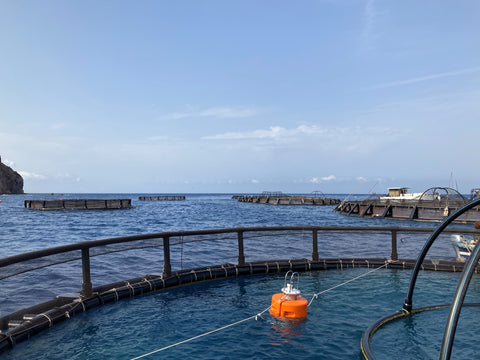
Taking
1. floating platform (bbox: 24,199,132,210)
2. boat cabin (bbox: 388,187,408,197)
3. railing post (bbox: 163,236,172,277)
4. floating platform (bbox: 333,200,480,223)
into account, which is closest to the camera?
railing post (bbox: 163,236,172,277)

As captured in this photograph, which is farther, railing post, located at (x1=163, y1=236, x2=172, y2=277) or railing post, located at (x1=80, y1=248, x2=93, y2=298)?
railing post, located at (x1=163, y1=236, x2=172, y2=277)

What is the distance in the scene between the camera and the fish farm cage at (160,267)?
20.4 ft

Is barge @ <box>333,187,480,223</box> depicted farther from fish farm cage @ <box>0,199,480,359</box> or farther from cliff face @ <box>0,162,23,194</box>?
cliff face @ <box>0,162,23,194</box>

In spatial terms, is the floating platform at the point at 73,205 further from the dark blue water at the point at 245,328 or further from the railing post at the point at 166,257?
the dark blue water at the point at 245,328

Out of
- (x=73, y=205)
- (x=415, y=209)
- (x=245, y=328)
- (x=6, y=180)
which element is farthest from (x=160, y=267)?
(x=6, y=180)

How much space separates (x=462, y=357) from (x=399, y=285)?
428 cm

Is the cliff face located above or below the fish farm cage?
above

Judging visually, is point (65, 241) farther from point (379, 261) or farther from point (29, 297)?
point (379, 261)

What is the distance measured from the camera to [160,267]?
53.0 ft

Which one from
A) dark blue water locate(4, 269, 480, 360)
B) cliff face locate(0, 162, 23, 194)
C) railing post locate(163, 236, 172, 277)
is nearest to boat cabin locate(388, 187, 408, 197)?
dark blue water locate(4, 269, 480, 360)

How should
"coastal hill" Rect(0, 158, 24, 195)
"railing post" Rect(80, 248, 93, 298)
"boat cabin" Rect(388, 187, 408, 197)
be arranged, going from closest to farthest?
1. "railing post" Rect(80, 248, 93, 298)
2. "boat cabin" Rect(388, 187, 408, 197)
3. "coastal hill" Rect(0, 158, 24, 195)

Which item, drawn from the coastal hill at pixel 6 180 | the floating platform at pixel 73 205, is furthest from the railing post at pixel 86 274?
the coastal hill at pixel 6 180

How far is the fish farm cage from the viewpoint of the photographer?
6203mm

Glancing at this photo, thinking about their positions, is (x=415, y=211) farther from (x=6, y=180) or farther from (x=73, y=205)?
(x=6, y=180)
